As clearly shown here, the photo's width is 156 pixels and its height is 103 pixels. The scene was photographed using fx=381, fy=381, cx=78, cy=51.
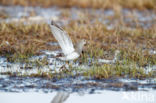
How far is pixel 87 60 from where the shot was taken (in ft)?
26.6

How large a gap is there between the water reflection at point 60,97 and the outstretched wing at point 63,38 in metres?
1.49

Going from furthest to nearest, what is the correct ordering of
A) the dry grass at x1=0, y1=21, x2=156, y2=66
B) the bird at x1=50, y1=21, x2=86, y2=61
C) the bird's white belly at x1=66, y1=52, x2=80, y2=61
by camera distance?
the dry grass at x1=0, y1=21, x2=156, y2=66, the bird's white belly at x1=66, y1=52, x2=80, y2=61, the bird at x1=50, y1=21, x2=86, y2=61

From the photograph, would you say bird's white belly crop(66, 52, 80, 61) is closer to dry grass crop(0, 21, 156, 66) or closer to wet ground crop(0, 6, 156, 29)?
dry grass crop(0, 21, 156, 66)

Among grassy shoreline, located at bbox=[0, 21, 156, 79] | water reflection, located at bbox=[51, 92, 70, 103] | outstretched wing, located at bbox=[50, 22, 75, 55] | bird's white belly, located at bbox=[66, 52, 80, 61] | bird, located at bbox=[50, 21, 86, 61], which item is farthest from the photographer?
bird's white belly, located at bbox=[66, 52, 80, 61]

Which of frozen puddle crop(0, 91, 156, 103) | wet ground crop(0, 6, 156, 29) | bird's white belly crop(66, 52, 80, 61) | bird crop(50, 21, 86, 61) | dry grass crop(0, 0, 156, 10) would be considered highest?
dry grass crop(0, 0, 156, 10)

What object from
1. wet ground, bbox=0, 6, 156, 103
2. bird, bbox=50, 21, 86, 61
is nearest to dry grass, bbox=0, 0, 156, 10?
bird, bbox=50, 21, 86, 61

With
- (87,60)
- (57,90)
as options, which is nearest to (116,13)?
(87,60)

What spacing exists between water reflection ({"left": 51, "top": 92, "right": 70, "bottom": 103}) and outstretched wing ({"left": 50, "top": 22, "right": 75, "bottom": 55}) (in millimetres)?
1489

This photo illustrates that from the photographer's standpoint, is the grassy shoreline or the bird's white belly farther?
the bird's white belly

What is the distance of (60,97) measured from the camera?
5.93 metres

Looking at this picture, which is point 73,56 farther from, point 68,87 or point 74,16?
point 74,16

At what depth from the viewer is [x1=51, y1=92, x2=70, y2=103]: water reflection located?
19.1 feet

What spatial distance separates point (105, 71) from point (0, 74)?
76.8 inches

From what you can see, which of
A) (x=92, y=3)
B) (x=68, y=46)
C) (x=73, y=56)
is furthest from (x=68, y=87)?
(x=92, y=3)
